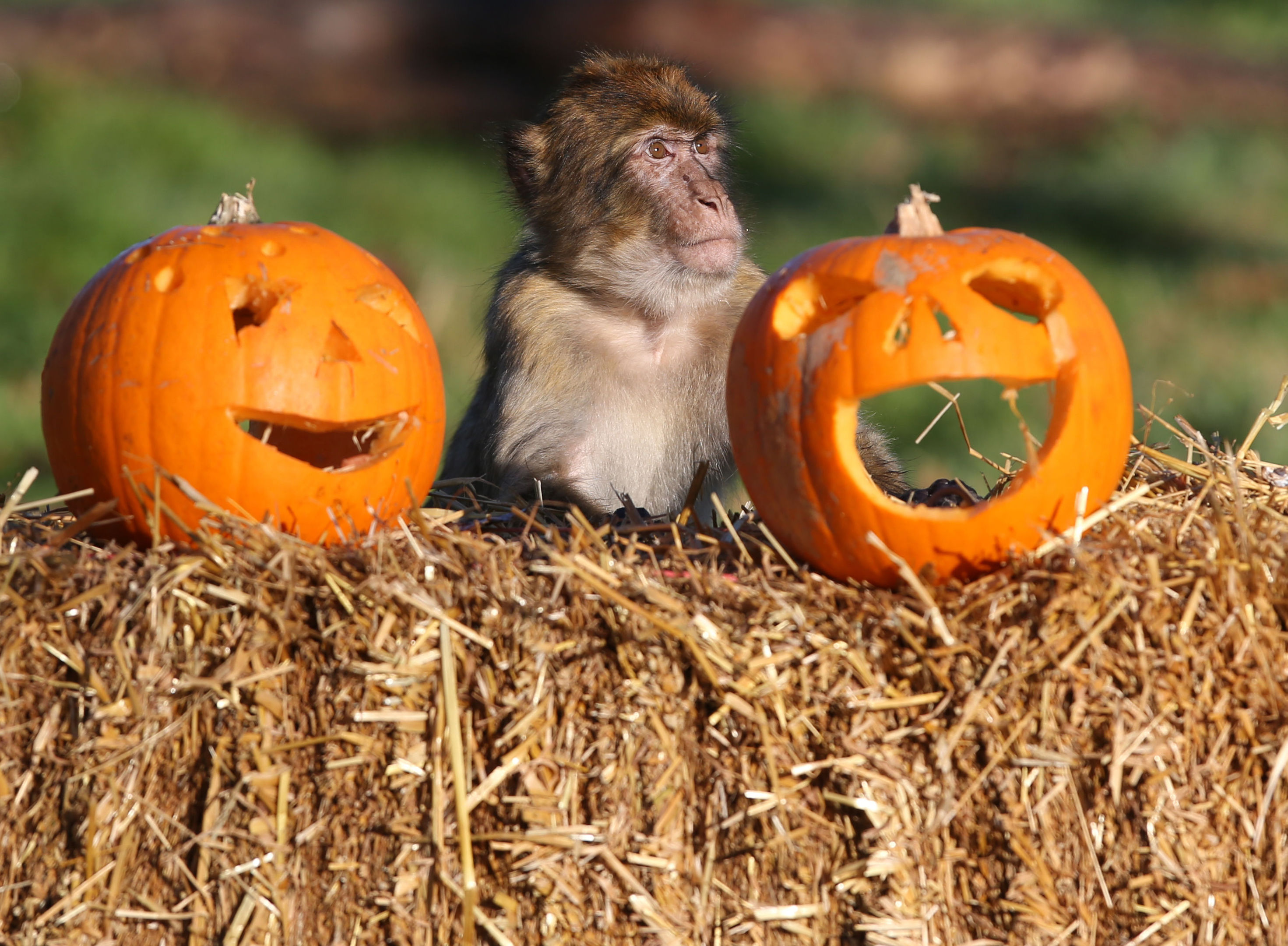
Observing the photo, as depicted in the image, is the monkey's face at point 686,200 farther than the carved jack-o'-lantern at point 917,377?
Yes

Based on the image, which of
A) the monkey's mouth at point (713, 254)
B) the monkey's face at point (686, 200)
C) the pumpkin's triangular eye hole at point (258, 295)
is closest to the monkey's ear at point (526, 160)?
the monkey's face at point (686, 200)

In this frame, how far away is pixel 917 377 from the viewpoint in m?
2.59

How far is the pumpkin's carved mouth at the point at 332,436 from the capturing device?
2.93 meters

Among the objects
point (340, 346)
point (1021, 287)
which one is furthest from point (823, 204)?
point (340, 346)

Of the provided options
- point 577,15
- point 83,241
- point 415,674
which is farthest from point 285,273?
point 577,15

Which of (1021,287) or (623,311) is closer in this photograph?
(1021,287)

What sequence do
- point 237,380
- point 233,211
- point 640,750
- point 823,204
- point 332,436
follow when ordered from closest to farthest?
point 640,750, point 237,380, point 233,211, point 332,436, point 823,204

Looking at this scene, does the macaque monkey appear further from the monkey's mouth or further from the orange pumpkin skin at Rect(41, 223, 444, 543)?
the orange pumpkin skin at Rect(41, 223, 444, 543)

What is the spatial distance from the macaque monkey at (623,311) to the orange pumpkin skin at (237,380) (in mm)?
1052

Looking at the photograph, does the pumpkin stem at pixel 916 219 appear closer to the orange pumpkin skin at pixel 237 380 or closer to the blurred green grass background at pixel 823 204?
the orange pumpkin skin at pixel 237 380

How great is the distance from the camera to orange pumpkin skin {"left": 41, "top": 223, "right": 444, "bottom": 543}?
2.89m

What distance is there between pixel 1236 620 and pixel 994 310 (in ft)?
2.40

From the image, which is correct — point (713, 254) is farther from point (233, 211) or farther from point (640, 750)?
point (640, 750)

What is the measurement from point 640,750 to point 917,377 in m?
0.88
